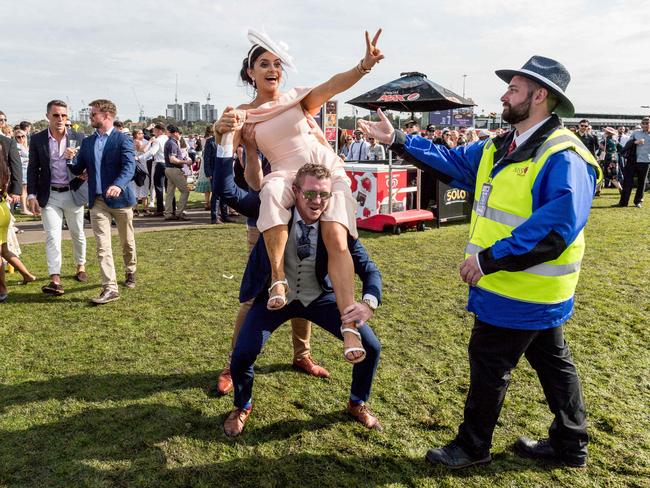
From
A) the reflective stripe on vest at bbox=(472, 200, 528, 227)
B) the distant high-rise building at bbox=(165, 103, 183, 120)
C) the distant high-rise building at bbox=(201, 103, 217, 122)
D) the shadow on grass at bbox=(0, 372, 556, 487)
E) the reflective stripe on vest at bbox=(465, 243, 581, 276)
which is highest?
the distant high-rise building at bbox=(165, 103, 183, 120)

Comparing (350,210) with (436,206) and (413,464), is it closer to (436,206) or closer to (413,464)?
(413,464)

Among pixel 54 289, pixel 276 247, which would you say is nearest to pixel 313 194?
pixel 276 247

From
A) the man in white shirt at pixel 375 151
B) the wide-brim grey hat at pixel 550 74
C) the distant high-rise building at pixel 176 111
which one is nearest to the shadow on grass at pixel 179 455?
the wide-brim grey hat at pixel 550 74

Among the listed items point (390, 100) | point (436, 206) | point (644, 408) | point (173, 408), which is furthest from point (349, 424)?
point (390, 100)

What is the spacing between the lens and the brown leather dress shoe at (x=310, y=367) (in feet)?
12.7

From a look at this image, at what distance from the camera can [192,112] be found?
75.9 metres

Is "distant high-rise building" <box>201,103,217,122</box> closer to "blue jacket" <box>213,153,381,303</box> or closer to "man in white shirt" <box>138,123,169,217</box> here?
"man in white shirt" <box>138,123,169,217</box>

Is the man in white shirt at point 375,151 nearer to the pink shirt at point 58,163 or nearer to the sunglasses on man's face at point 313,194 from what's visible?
the pink shirt at point 58,163

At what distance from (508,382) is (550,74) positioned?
5.24ft

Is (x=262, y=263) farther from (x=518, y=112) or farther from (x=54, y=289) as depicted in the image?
(x=54, y=289)

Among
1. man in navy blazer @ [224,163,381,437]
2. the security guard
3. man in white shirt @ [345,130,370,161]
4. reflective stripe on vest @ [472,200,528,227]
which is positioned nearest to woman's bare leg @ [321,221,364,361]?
man in navy blazer @ [224,163,381,437]

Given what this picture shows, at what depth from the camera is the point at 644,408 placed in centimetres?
338

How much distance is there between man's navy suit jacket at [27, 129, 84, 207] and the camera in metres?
5.81

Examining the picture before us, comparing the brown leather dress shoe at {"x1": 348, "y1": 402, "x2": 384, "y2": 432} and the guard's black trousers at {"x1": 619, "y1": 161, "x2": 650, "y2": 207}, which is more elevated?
the guard's black trousers at {"x1": 619, "y1": 161, "x2": 650, "y2": 207}
